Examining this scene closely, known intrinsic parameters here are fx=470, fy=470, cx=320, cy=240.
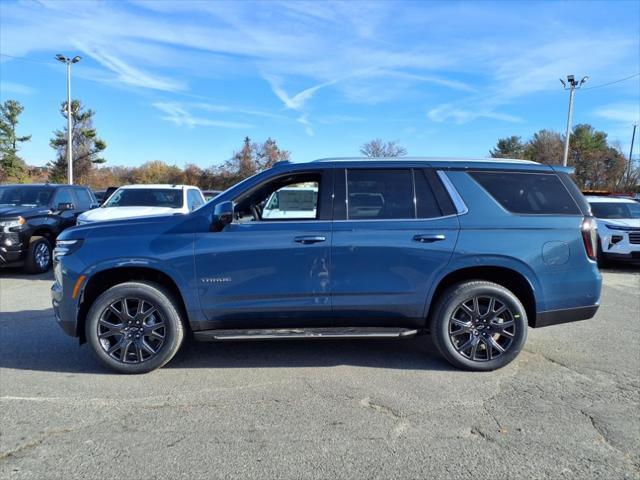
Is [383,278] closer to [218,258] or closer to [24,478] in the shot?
[218,258]

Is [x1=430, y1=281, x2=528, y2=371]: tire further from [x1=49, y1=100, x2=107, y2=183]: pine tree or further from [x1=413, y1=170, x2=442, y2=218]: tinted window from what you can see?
[x1=49, y1=100, x2=107, y2=183]: pine tree

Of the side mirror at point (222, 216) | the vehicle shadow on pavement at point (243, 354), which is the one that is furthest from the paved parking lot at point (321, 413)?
the side mirror at point (222, 216)

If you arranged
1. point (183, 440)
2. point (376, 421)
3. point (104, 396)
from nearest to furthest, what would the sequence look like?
point (183, 440), point (376, 421), point (104, 396)

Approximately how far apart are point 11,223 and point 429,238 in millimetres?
8421

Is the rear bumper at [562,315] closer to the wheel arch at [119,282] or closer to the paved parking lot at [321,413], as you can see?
the paved parking lot at [321,413]

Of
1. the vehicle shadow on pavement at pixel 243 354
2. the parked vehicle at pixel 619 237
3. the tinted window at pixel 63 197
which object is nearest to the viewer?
the vehicle shadow on pavement at pixel 243 354

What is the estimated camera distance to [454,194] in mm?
4359

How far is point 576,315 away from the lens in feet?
14.4

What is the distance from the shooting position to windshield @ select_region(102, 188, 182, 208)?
1019 centimetres

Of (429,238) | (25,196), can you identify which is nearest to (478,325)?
(429,238)

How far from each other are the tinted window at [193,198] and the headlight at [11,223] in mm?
3246

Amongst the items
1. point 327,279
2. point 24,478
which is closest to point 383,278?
point 327,279

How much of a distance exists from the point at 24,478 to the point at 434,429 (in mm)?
2583

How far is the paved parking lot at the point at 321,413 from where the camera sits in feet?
9.42
